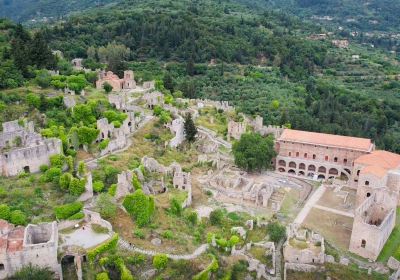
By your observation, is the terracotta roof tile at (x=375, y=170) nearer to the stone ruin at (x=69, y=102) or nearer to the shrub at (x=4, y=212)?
the stone ruin at (x=69, y=102)

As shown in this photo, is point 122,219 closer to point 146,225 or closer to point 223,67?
point 146,225

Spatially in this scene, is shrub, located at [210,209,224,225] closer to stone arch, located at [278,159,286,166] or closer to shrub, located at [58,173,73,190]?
shrub, located at [58,173,73,190]

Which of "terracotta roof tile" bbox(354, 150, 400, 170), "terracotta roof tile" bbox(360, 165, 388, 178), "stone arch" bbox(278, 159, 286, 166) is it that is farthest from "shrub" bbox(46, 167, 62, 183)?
"terracotta roof tile" bbox(354, 150, 400, 170)

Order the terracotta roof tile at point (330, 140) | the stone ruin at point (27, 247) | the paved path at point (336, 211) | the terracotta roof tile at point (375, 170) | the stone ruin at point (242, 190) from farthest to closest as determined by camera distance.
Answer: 1. the terracotta roof tile at point (330, 140)
2. the stone ruin at point (242, 190)
3. the paved path at point (336, 211)
4. the terracotta roof tile at point (375, 170)
5. the stone ruin at point (27, 247)

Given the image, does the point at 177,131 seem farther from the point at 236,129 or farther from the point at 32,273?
the point at 32,273

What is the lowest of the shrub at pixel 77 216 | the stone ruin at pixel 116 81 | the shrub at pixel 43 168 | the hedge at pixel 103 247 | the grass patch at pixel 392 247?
the grass patch at pixel 392 247

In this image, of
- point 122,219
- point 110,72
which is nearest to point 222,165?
point 122,219

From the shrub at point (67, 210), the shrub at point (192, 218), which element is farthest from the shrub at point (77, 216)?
the shrub at point (192, 218)
